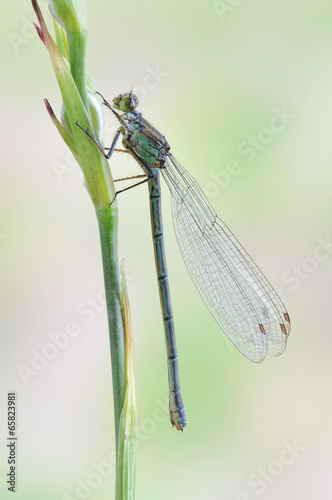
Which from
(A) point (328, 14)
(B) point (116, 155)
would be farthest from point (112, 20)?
(A) point (328, 14)

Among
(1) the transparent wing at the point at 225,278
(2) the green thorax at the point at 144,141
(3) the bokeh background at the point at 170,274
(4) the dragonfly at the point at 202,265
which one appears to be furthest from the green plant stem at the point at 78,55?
(3) the bokeh background at the point at 170,274

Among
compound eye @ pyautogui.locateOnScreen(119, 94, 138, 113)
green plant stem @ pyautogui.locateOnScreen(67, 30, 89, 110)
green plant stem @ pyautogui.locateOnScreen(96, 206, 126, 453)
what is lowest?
green plant stem @ pyautogui.locateOnScreen(96, 206, 126, 453)

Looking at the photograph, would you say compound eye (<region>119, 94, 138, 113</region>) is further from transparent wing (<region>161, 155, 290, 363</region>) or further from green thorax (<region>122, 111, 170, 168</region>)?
transparent wing (<region>161, 155, 290, 363</region>)

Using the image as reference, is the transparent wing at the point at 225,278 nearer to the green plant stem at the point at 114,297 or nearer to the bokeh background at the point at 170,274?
the bokeh background at the point at 170,274

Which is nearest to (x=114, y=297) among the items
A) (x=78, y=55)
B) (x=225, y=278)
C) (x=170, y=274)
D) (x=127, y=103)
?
(x=78, y=55)

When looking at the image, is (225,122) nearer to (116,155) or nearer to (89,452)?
(116,155)

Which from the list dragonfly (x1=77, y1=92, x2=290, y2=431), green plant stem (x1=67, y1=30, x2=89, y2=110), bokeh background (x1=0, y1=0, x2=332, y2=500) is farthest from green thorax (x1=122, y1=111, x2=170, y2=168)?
green plant stem (x1=67, y1=30, x2=89, y2=110)

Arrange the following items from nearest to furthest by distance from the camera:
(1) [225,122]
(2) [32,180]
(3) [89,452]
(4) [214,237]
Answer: (4) [214,237] → (3) [89,452] → (2) [32,180] → (1) [225,122]
